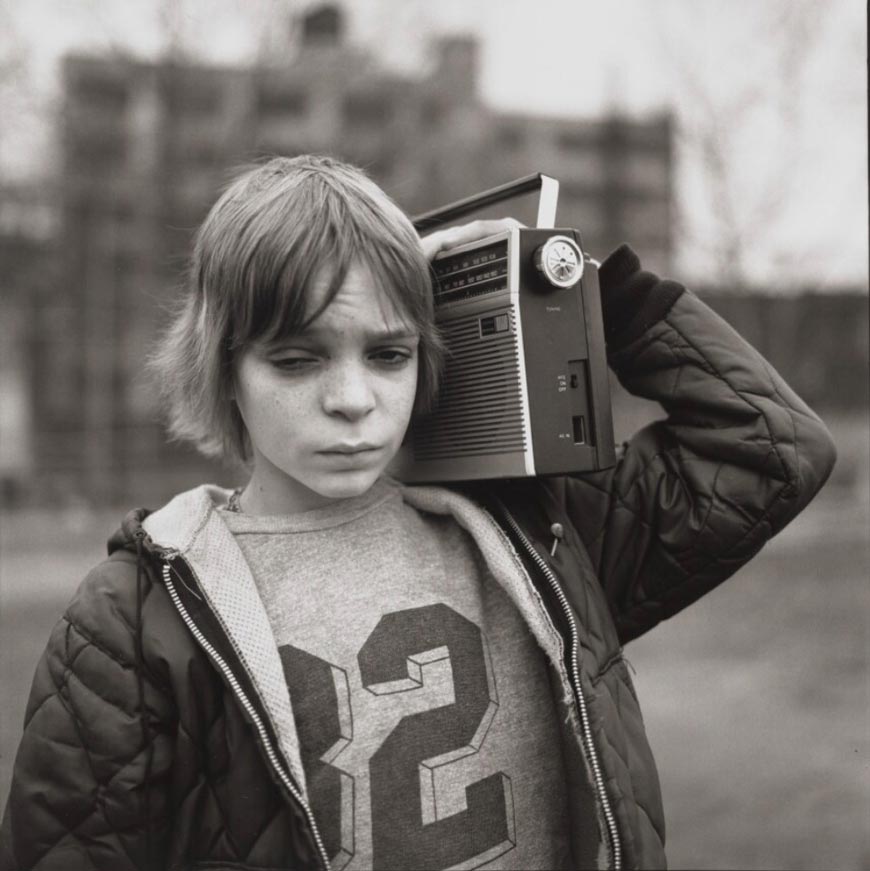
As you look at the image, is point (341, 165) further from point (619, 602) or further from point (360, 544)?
point (619, 602)

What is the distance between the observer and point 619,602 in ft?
5.62

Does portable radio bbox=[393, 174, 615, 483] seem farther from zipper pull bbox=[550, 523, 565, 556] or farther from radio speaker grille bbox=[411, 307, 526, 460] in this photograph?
zipper pull bbox=[550, 523, 565, 556]

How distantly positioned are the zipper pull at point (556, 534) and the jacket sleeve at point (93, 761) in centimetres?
60

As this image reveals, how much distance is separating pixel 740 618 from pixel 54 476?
14013mm

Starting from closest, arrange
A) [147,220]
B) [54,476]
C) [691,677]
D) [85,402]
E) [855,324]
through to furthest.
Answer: [691,677] → [855,324] → [147,220] → [54,476] → [85,402]

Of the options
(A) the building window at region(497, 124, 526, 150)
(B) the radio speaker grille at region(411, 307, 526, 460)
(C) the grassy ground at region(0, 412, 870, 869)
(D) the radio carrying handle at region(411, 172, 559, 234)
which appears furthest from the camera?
(A) the building window at region(497, 124, 526, 150)

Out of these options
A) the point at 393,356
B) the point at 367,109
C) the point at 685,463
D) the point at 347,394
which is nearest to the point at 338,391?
the point at 347,394

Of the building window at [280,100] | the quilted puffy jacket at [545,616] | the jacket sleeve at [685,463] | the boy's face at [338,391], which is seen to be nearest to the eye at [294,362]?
the boy's face at [338,391]

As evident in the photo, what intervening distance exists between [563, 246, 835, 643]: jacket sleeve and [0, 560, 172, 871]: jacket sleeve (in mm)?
747

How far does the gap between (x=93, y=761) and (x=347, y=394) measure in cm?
58

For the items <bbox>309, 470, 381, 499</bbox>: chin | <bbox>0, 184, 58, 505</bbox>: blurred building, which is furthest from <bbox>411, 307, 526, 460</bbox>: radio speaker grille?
<bbox>0, 184, 58, 505</bbox>: blurred building

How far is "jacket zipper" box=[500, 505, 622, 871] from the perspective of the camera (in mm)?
1376

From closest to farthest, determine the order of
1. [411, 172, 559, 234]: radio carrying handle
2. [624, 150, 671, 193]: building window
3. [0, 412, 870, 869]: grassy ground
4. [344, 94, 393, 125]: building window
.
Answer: [411, 172, 559, 234]: radio carrying handle → [0, 412, 870, 869]: grassy ground → [344, 94, 393, 125]: building window → [624, 150, 671, 193]: building window

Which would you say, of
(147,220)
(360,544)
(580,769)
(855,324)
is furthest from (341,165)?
(147,220)
